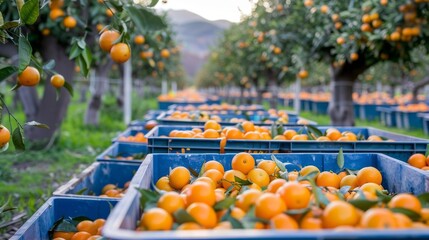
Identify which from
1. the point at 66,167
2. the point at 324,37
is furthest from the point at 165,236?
the point at 324,37

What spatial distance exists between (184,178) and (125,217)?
2.37 feet

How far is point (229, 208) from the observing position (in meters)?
1.50

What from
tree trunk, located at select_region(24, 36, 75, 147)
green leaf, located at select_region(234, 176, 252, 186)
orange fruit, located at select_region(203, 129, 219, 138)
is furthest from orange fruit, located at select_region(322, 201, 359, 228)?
tree trunk, located at select_region(24, 36, 75, 147)

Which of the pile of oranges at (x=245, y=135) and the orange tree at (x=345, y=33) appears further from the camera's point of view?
Answer: the orange tree at (x=345, y=33)

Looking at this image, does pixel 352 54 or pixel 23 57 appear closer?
pixel 23 57

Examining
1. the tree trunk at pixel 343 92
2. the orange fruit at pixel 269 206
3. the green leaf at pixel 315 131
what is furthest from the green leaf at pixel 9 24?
the tree trunk at pixel 343 92

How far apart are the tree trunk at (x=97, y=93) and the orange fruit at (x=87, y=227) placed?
274 inches

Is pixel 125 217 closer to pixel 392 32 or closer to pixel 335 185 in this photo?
pixel 335 185

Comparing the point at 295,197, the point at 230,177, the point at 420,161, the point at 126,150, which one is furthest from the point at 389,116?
the point at 295,197

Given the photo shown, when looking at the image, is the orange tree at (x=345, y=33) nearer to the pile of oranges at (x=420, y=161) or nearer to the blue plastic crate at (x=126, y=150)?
the pile of oranges at (x=420, y=161)

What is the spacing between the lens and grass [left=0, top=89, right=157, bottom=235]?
4031 millimetres

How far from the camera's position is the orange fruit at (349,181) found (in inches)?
82.7

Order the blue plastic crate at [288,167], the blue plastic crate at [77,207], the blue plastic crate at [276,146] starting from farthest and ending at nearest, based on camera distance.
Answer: the blue plastic crate at [276,146], the blue plastic crate at [77,207], the blue plastic crate at [288,167]

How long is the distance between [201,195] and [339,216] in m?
0.50
